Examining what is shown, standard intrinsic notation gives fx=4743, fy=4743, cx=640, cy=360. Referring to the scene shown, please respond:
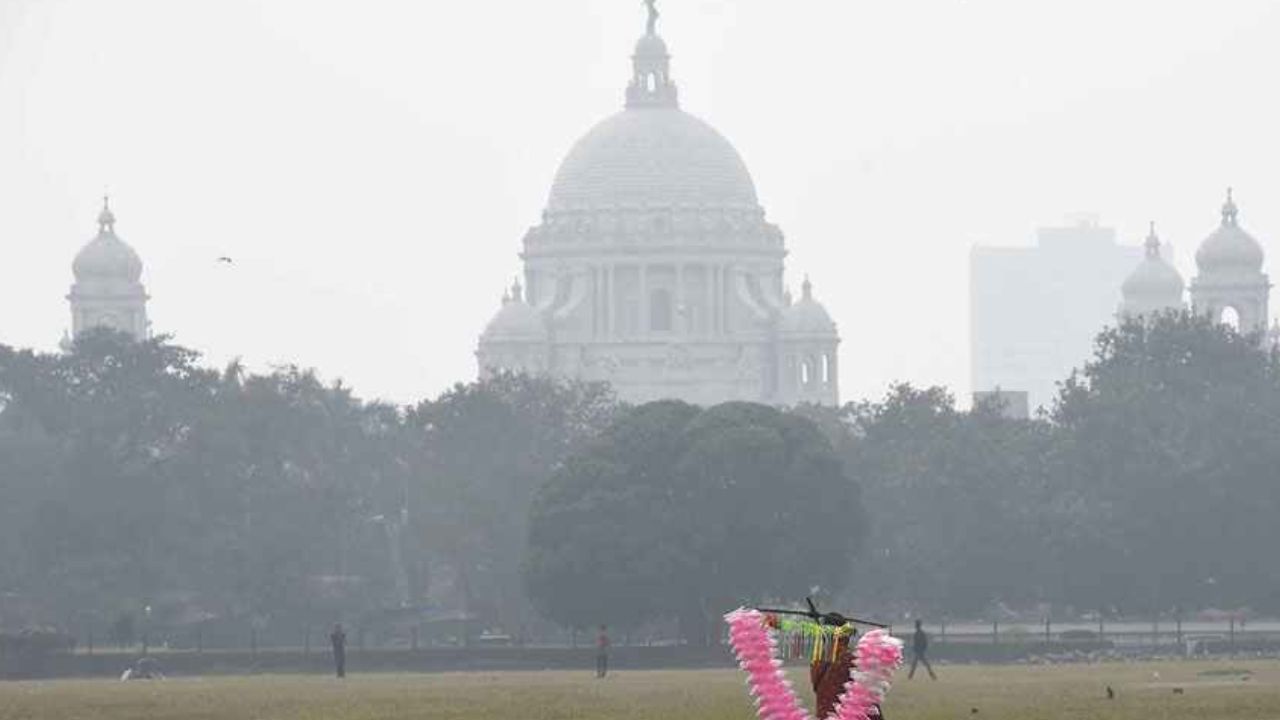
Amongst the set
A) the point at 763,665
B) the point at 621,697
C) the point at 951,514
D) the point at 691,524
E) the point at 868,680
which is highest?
the point at 951,514

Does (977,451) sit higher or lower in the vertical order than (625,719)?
higher

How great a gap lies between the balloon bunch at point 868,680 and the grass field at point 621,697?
20853 mm

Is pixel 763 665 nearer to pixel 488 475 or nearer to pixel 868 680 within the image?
pixel 868 680

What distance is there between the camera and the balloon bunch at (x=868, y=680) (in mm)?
34656

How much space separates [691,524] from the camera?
11131 cm

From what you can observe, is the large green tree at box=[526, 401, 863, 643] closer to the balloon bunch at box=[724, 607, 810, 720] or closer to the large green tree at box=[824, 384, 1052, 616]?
the large green tree at box=[824, 384, 1052, 616]

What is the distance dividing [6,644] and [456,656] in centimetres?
902

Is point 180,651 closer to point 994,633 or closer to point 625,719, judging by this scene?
point 994,633

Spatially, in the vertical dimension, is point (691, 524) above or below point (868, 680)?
above

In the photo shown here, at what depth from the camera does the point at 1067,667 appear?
84375mm

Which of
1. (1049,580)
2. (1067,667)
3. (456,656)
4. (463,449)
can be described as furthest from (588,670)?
(463,449)

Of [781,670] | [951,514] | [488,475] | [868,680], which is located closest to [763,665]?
[781,670]

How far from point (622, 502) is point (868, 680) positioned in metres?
78.4

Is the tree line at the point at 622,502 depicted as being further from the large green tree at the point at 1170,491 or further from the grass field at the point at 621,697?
the grass field at the point at 621,697
